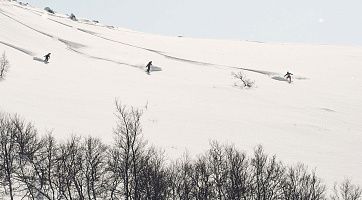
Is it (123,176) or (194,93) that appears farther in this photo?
(194,93)

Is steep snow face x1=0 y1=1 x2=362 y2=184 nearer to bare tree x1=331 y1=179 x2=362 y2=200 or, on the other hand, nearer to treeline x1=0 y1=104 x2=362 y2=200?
bare tree x1=331 y1=179 x2=362 y2=200

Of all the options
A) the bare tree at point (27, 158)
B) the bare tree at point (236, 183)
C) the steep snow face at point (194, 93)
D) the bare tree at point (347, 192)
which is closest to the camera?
the bare tree at point (236, 183)

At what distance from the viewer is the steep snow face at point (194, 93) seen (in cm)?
4572

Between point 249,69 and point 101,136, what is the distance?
4239 cm

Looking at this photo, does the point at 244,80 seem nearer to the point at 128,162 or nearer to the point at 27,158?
the point at 128,162

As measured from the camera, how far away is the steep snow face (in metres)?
45.7

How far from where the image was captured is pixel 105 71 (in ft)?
236

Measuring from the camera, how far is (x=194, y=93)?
205ft

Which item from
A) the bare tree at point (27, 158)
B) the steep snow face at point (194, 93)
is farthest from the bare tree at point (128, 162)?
the steep snow face at point (194, 93)

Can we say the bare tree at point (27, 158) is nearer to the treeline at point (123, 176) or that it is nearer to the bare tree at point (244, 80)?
the treeline at point (123, 176)

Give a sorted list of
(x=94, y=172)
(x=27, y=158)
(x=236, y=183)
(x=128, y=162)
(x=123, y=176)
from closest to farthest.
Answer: (x=123, y=176) < (x=236, y=183) < (x=94, y=172) < (x=128, y=162) < (x=27, y=158)

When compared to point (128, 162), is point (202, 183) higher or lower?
lower

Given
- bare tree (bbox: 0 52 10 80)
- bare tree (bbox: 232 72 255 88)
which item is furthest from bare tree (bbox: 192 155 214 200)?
bare tree (bbox: 232 72 255 88)

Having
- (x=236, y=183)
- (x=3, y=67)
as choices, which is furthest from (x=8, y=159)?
(x=3, y=67)
